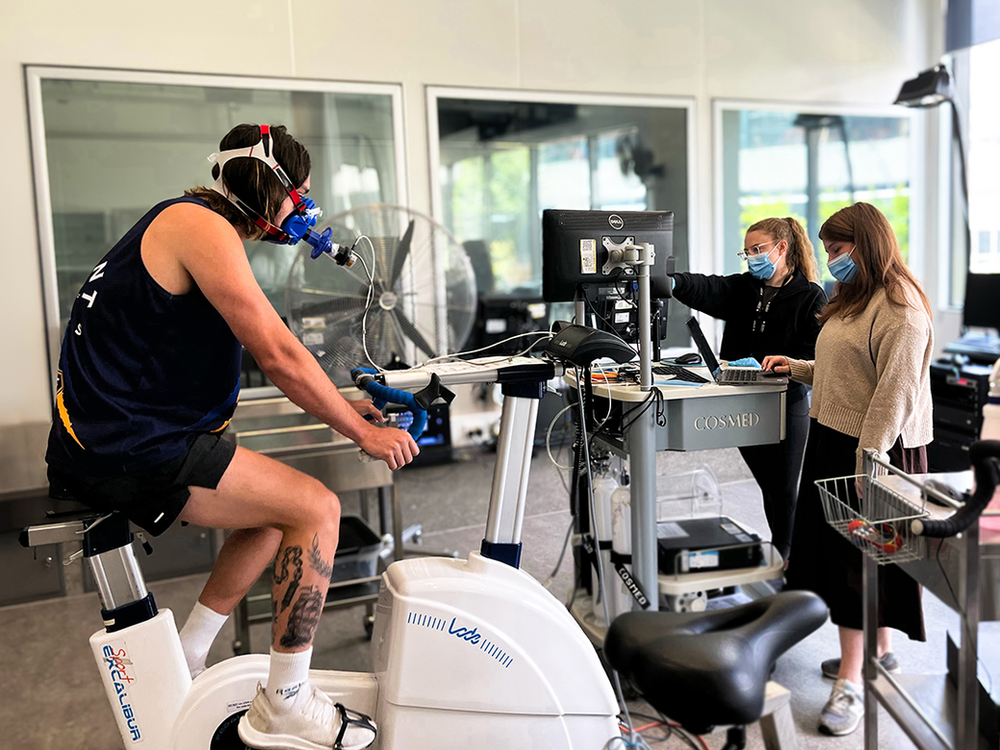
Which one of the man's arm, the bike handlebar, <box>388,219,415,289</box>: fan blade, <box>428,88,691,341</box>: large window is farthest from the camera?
<box>428,88,691,341</box>: large window

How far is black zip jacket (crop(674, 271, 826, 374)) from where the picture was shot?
2779 mm

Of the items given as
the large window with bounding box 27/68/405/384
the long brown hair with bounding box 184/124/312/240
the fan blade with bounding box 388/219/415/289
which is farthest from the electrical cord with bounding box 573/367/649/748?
the large window with bounding box 27/68/405/384

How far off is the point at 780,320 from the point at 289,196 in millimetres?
1686

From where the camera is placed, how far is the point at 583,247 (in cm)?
252

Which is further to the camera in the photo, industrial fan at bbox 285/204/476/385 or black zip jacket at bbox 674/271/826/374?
industrial fan at bbox 285/204/476/385

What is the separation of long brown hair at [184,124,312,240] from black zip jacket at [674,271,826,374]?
5.06ft

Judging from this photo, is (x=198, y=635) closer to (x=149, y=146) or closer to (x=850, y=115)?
(x=149, y=146)

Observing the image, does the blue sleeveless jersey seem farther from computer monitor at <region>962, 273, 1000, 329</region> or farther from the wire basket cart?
computer monitor at <region>962, 273, 1000, 329</region>

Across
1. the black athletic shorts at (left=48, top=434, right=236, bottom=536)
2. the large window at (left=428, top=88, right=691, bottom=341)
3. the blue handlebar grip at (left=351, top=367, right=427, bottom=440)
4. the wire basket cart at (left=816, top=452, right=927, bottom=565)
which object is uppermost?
the large window at (left=428, top=88, right=691, bottom=341)

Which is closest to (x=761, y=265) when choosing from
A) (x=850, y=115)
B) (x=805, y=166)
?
(x=805, y=166)

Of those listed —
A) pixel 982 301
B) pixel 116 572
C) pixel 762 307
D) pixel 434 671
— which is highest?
pixel 762 307

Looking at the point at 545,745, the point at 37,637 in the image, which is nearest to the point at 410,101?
the point at 37,637

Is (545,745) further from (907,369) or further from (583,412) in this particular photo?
(907,369)

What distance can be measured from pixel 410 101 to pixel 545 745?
3686mm
